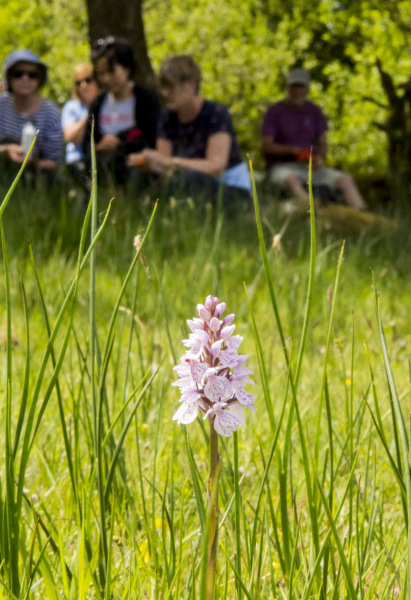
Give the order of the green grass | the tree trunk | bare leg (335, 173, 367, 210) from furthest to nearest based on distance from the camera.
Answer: the tree trunk → bare leg (335, 173, 367, 210) → the green grass

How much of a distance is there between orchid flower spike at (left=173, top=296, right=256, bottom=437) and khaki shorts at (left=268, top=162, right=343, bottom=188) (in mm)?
6998

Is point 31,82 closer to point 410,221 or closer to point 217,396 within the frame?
point 410,221

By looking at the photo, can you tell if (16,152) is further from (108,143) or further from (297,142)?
(297,142)

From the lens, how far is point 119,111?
225 inches

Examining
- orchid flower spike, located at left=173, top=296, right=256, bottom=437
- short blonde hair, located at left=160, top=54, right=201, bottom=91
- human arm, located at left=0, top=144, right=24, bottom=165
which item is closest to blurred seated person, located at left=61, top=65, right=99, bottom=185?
human arm, located at left=0, top=144, right=24, bottom=165

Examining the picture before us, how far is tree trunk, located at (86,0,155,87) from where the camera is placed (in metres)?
7.92

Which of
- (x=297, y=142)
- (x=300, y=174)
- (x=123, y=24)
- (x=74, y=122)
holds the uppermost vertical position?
(x=123, y=24)

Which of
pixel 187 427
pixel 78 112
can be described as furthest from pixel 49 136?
pixel 187 427

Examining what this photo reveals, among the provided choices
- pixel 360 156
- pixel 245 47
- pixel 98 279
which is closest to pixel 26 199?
pixel 98 279

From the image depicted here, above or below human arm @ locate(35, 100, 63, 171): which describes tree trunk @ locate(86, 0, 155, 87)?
above

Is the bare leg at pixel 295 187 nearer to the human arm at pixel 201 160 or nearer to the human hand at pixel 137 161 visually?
the human arm at pixel 201 160

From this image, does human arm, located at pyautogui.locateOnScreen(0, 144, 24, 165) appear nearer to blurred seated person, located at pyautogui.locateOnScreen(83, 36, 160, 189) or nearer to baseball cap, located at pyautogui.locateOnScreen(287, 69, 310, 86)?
blurred seated person, located at pyautogui.locateOnScreen(83, 36, 160, 189)

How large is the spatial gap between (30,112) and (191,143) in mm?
1526

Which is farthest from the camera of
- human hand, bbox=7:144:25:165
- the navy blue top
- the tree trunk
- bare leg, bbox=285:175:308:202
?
the tree trunk
